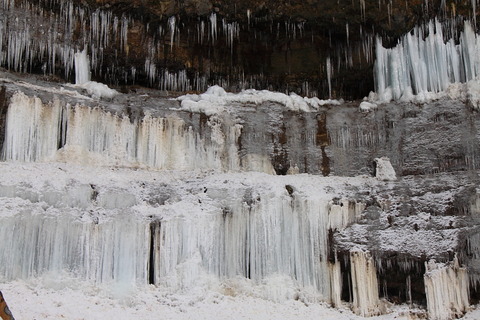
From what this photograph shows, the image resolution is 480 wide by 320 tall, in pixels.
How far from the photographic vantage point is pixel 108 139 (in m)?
25.1

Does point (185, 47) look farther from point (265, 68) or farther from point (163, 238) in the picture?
point (163, 238)

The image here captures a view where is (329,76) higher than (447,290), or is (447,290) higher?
(329,76)

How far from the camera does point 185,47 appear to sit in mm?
30078

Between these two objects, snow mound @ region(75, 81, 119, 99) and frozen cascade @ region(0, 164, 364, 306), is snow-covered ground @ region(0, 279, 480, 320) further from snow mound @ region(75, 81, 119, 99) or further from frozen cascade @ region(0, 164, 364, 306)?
snow mound @ region(75, 81, 119, 99)

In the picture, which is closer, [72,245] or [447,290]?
[72,245]

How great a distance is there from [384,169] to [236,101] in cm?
623

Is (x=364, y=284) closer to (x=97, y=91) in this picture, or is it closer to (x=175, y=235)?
(x=175, y=235)

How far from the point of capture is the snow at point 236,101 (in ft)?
88.0

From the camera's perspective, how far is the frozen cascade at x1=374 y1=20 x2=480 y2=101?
27328 mm

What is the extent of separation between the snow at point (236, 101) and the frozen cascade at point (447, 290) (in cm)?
863

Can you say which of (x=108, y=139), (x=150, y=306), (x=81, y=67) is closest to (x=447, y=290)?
(x=150, y=306)

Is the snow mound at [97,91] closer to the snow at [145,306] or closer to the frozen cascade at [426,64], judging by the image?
the snow at [145,306]

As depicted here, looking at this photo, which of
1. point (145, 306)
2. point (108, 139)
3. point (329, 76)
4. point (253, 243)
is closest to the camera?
point (145, 306)

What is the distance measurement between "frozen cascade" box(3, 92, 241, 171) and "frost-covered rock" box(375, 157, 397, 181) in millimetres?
5296
